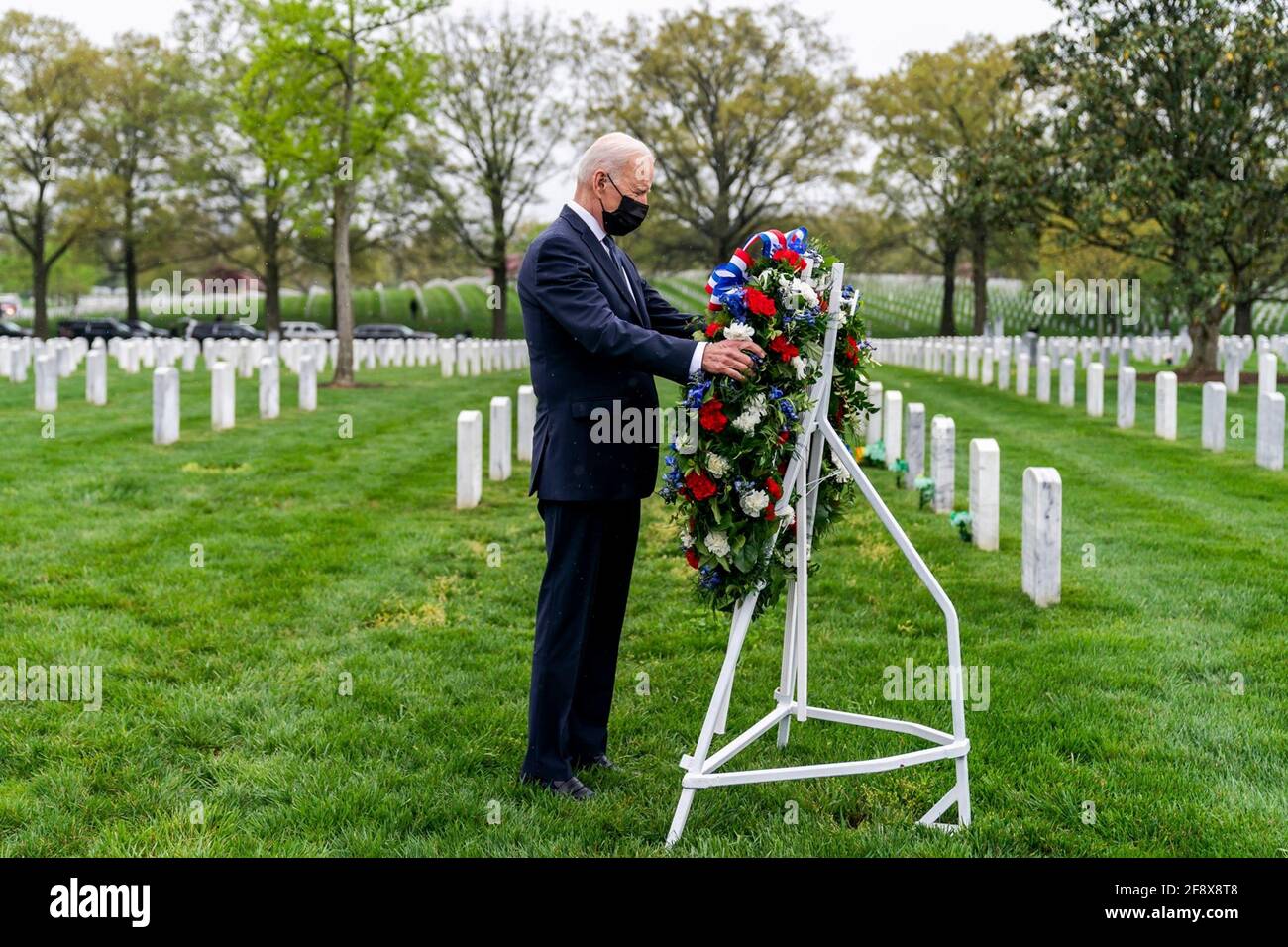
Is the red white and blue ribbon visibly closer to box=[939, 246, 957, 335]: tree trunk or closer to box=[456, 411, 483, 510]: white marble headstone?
box=[456, 411, 483, 510]: white marble headstone

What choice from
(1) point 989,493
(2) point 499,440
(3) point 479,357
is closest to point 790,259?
(1) point 989,493

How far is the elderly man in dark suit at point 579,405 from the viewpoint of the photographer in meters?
4.08

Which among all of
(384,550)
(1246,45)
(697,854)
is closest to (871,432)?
(384,550)

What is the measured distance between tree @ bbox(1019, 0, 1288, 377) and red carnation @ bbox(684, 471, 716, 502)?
65.5 ft

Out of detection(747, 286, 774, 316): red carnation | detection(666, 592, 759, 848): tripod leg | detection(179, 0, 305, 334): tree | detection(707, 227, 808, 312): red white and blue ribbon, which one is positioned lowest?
detection(666, 592, 759, 848): tripod leg

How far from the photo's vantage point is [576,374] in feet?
13.8

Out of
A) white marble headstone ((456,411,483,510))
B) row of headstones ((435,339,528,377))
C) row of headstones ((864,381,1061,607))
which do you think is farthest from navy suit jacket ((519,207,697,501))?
row of headstones ((435,339,528,377))

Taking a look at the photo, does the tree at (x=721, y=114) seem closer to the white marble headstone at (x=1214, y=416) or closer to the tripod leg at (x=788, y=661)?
the white marble headstone at (x=1214, y=416)

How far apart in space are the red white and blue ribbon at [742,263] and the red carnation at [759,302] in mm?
75

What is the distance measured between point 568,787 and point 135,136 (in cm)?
4899

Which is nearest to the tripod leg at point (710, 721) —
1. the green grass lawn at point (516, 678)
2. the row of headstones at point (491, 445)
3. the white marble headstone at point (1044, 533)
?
the green grass lawn at point (516, 678)

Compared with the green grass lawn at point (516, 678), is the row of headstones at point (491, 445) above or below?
above

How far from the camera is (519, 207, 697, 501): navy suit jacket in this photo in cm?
405

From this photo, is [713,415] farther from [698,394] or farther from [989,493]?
[989,493]
